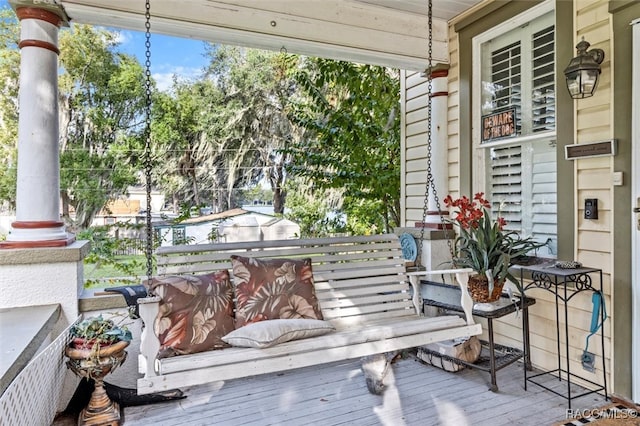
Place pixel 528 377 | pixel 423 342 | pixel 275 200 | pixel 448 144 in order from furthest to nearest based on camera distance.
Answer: pixel 275 200, pixel 448 144, pixel 528 377, pixel 423 342

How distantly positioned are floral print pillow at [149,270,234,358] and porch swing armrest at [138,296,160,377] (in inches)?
10.0

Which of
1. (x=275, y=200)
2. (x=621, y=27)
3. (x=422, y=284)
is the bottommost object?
(x=422, y=284)

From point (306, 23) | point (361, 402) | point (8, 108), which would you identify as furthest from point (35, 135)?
point (8, 108)

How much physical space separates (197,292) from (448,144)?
2.67 m

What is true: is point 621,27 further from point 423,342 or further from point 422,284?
point 423,342

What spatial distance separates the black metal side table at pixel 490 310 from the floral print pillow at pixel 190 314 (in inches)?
55.0

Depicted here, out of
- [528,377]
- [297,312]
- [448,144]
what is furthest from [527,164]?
[297,312]

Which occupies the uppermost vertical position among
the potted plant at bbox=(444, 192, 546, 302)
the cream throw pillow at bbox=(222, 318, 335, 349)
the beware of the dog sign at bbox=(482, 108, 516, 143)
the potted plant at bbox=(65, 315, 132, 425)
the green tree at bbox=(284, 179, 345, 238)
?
the beware of the dog sign at bbox=(482, 108, 516, 143)

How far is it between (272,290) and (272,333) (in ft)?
1.62

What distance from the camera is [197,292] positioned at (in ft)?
7.13

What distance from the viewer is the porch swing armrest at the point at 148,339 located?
1.67m

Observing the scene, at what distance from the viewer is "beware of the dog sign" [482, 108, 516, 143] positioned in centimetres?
310

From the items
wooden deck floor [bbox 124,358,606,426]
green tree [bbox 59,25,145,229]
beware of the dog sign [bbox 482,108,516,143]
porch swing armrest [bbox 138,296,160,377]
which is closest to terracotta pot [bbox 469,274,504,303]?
wooden deck floor [bbox 124,358,606,426]

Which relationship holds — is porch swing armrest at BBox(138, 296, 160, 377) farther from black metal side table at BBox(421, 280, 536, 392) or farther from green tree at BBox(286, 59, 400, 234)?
green tree at BBox(286, 59, 400, 234)
